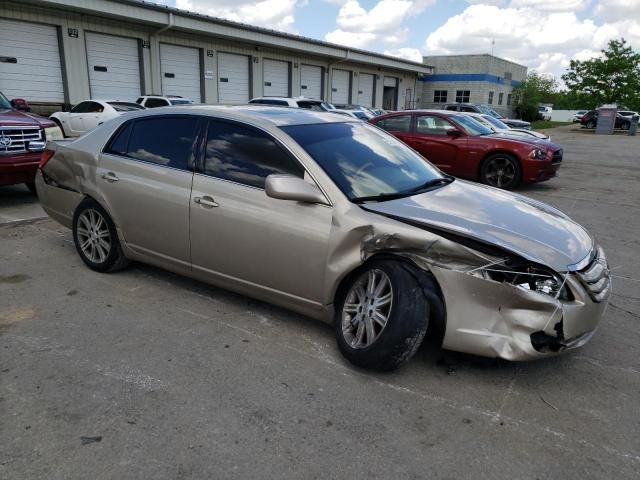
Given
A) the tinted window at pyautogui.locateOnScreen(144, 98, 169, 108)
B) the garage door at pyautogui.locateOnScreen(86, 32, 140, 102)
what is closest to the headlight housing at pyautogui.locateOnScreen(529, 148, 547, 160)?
the tinted window at pyautogui.locateOnScreen(144, 98, 169, 108)

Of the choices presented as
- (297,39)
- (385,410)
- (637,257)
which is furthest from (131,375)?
(297,39)

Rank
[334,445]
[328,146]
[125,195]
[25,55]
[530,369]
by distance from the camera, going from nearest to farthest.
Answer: [334,445] → [530,369] → [328,146] → [125,195] → [25,55]

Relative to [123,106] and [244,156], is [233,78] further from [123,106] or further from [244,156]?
[244,156]

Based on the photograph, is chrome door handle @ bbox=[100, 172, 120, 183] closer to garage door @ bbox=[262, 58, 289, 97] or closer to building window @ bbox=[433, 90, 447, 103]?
garage door @ bbox=[262, 58, 289, 97]

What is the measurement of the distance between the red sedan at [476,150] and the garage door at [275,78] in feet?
62.9

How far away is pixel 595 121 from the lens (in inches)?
1614

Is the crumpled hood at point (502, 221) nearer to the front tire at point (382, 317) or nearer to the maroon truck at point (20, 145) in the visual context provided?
the front tire at point (382, 317)

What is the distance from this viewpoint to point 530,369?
332cm

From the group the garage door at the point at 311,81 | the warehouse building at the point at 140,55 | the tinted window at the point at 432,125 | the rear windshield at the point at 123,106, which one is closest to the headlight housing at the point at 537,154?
the tinted window at the point at 432,125

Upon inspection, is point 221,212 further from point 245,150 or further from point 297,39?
point 297,39

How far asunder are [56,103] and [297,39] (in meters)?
14.3

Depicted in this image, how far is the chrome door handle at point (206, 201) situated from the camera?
12.5ft

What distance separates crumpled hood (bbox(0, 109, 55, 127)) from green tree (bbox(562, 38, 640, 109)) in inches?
1881

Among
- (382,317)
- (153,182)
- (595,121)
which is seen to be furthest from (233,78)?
(595,121)
